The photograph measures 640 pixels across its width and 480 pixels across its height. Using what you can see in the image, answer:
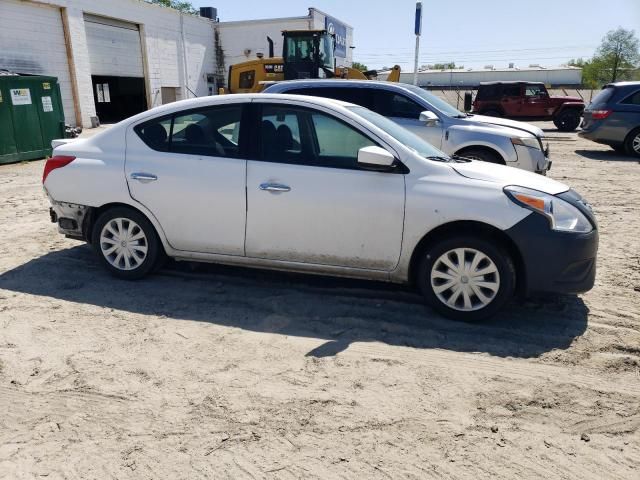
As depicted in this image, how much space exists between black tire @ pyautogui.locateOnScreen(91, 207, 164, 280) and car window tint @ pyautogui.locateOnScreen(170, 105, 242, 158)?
72cm

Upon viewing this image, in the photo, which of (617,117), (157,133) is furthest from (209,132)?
(617,117)

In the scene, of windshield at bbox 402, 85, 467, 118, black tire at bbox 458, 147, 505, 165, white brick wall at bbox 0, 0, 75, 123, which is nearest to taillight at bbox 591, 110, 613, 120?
windshield at bbox 402, 85, 467, 118

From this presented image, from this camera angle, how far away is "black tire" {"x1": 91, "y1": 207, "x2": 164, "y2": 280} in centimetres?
467

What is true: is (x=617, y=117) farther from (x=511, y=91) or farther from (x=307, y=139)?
(x=307, y=139)

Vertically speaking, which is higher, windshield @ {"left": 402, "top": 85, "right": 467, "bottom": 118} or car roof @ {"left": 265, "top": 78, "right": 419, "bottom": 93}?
car roof @ {"left": 265, "top": 78, "right": 419, "bottom": 93}

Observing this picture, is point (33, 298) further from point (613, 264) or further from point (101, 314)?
point (613, 264)

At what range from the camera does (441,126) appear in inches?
320

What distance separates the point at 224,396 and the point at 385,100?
6.16 m

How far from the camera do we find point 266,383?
3207 millimetres

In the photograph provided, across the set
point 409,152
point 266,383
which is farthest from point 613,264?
point 266,383

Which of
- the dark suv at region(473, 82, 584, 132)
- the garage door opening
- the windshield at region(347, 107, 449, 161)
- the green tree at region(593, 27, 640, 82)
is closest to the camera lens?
the windshield at region(347, 107, 449, 161)

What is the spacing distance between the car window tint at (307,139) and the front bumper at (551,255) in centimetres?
137

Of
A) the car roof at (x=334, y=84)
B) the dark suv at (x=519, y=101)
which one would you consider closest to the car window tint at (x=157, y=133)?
the car roof at (x=334, y=84)

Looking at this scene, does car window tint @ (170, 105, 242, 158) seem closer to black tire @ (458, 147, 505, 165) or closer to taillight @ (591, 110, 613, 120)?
black tire @ (458, 147, 505, 165)
